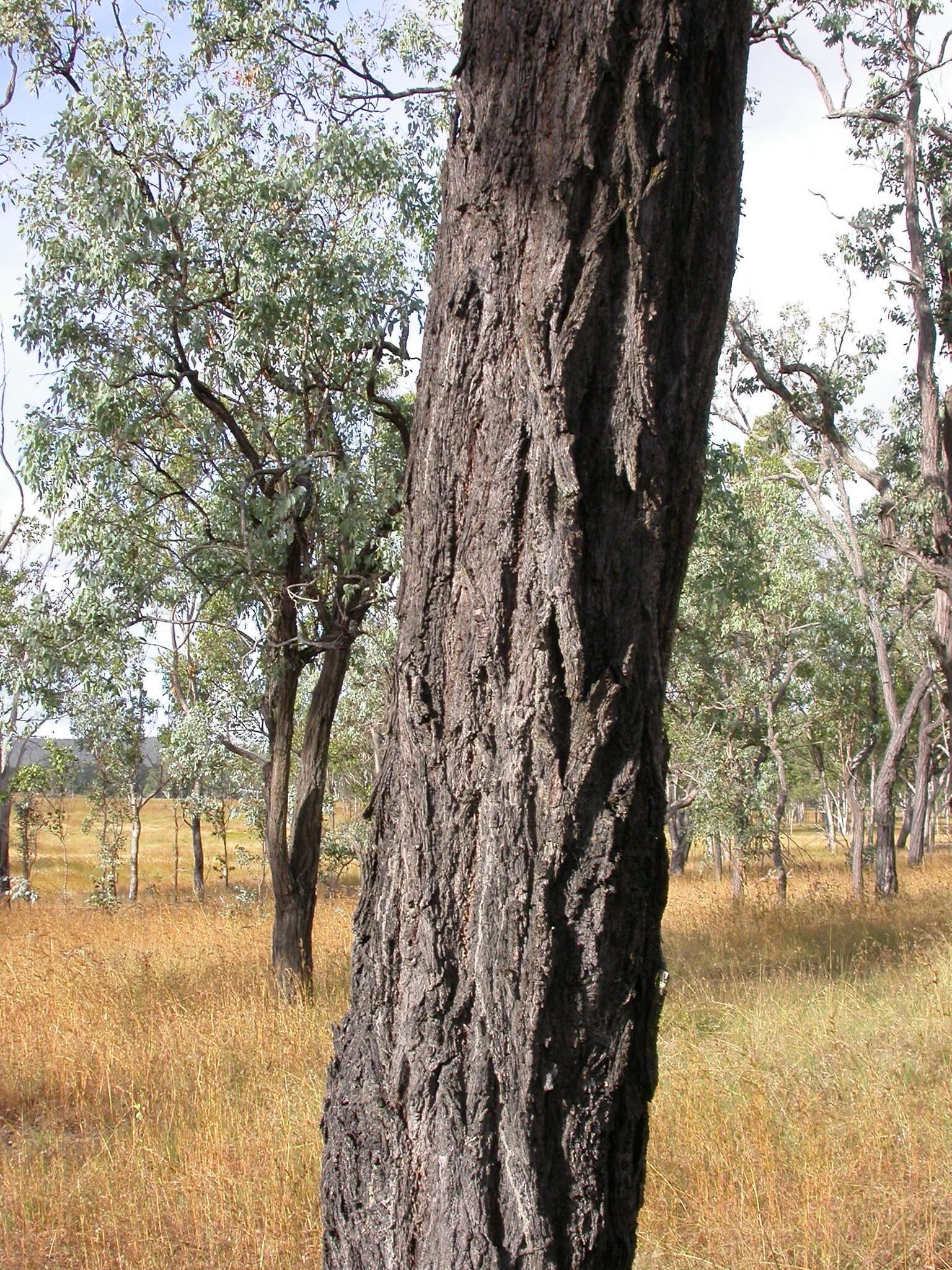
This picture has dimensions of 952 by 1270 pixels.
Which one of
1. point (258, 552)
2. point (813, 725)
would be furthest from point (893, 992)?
point (813, 725)

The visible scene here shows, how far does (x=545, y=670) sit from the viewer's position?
1906 millimetres

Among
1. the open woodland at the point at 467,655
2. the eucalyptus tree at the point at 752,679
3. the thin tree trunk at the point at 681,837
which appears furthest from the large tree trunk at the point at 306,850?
the thin tree trunk at the point at 681,837

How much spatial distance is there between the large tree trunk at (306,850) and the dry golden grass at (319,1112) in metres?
0.32

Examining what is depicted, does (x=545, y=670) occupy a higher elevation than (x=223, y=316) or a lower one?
lower

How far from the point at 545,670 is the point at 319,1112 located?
3849 mm

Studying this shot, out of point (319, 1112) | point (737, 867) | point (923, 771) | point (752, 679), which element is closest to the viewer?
point (319, 1112)

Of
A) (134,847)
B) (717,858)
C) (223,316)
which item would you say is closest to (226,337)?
(223,316)

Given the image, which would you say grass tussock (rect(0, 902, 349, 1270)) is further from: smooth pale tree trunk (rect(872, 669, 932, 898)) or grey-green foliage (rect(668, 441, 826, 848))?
smooth pale tree trunk (rect(872, 669, 932, 898))

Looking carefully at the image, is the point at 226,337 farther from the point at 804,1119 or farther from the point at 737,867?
the point at 737,867

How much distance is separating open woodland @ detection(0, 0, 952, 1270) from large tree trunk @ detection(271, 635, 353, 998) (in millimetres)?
40

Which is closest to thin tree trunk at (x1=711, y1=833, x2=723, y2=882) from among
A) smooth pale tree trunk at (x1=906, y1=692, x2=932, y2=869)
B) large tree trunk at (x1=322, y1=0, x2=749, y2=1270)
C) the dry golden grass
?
smooth pale tree trunk at (x1=906, y1=692, x2=932, y2=869)

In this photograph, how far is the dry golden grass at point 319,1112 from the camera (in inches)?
146

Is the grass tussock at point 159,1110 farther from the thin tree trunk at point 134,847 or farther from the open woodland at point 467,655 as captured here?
the thin tree trunk at point 134,847

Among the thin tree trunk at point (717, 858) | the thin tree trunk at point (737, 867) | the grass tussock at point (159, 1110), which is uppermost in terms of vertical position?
the grass tussock at point (159, 1110)
